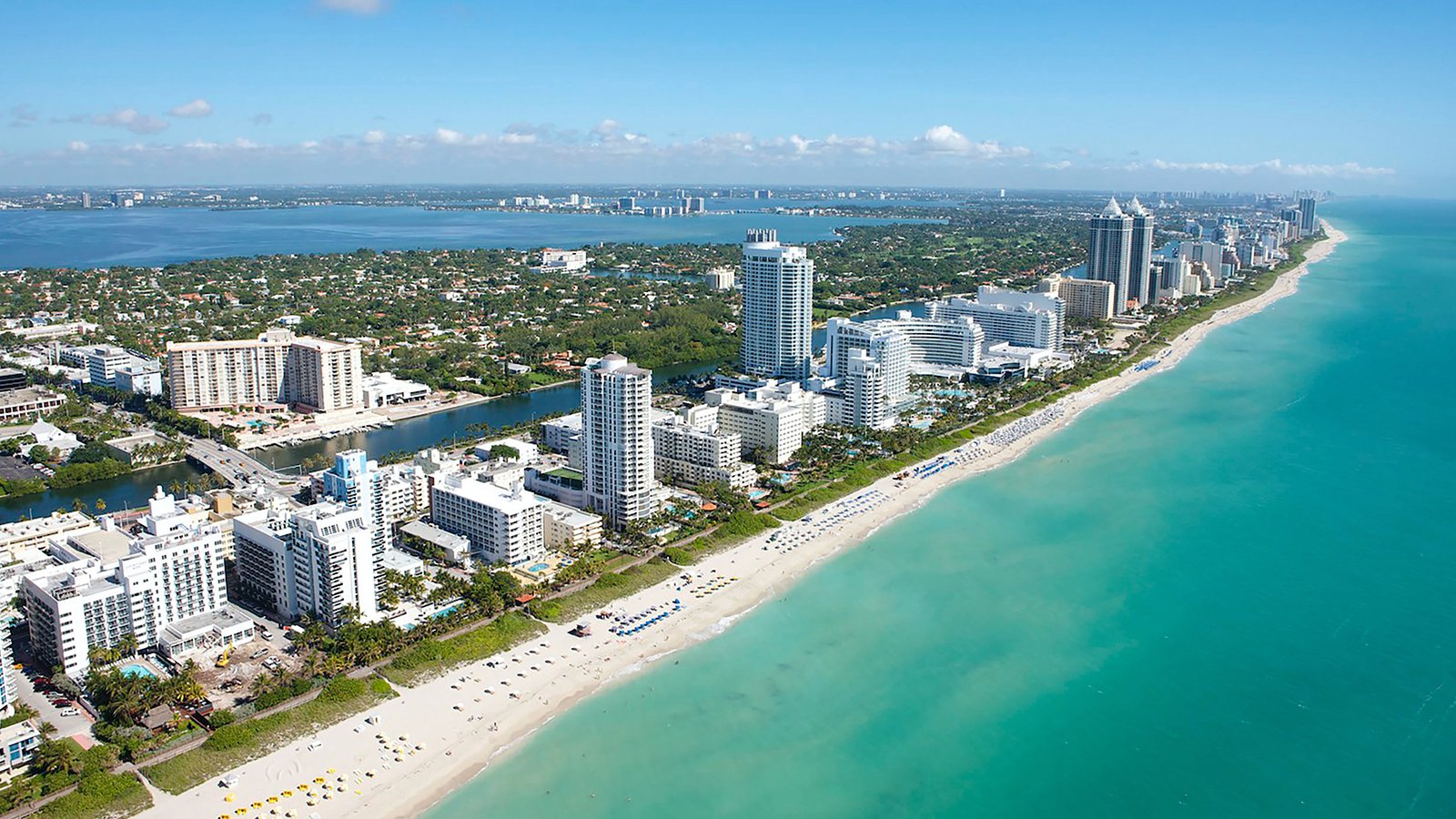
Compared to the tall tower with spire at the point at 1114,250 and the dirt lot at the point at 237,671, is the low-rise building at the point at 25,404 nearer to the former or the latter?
the dirt lot at the point at 237,671

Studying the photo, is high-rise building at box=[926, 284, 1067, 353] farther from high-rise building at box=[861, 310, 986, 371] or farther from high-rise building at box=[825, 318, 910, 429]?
high-rise building at box=[825, 318, 910, 429]

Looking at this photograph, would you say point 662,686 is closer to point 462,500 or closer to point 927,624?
point 927,624

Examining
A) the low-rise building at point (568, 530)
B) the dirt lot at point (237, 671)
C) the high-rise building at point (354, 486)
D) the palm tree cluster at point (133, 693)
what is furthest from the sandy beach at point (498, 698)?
the high-rise building at point (354, 486)

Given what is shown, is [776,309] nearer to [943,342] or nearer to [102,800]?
[943,342]

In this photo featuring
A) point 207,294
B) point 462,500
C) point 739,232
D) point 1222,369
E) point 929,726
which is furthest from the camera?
point 739,232

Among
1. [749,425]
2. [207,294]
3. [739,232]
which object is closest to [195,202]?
[739,232]

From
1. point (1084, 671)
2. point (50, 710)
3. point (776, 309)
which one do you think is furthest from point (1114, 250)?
point (50, 710)
